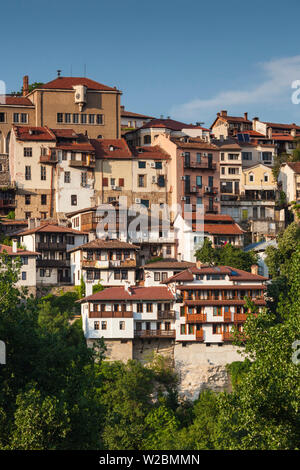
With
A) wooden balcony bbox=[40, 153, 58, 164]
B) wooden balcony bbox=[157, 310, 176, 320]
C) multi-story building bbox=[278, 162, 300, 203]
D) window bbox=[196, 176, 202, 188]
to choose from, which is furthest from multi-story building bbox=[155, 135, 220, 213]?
wooden balcony bbox=[157, 310, 176, 320]

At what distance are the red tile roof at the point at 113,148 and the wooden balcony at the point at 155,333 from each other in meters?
27.4

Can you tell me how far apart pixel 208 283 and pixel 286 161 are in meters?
38.2

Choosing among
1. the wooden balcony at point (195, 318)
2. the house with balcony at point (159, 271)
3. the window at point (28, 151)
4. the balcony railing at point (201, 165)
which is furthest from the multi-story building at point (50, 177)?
the wooden balcony at point (195, 318)

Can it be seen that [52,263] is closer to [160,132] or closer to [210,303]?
[210,303]

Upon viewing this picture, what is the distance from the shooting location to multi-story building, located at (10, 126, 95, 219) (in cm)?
9719

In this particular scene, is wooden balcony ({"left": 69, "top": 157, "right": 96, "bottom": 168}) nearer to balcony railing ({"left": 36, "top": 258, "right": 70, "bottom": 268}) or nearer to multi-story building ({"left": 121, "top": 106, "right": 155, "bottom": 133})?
balcony railing ({"left": 36, "top": 258, "right": 70, "bottom": 268})

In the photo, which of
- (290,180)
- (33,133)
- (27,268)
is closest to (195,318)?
(27,268)

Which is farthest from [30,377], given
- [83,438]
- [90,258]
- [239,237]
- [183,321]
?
[239,237]

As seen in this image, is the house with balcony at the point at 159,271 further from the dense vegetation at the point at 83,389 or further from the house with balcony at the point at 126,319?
the dense vegetation at the point at 83,389

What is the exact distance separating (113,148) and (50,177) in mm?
7688

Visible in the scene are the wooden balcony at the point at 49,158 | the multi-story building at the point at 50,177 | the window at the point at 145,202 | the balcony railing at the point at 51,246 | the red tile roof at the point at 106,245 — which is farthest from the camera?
the window at the point at 145,202

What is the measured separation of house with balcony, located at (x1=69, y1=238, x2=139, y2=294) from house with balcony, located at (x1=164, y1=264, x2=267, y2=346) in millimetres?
6619

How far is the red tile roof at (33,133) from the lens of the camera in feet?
320

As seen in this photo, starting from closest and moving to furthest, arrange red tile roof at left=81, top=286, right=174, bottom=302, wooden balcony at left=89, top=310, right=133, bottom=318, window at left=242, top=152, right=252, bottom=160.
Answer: wooden balcony at left=89, top=310, right=133, bottom=318 → red tile roof at left=81, top=286, right=174, bottom=302 → window at left=242, top=152, right=252, bottom=160
